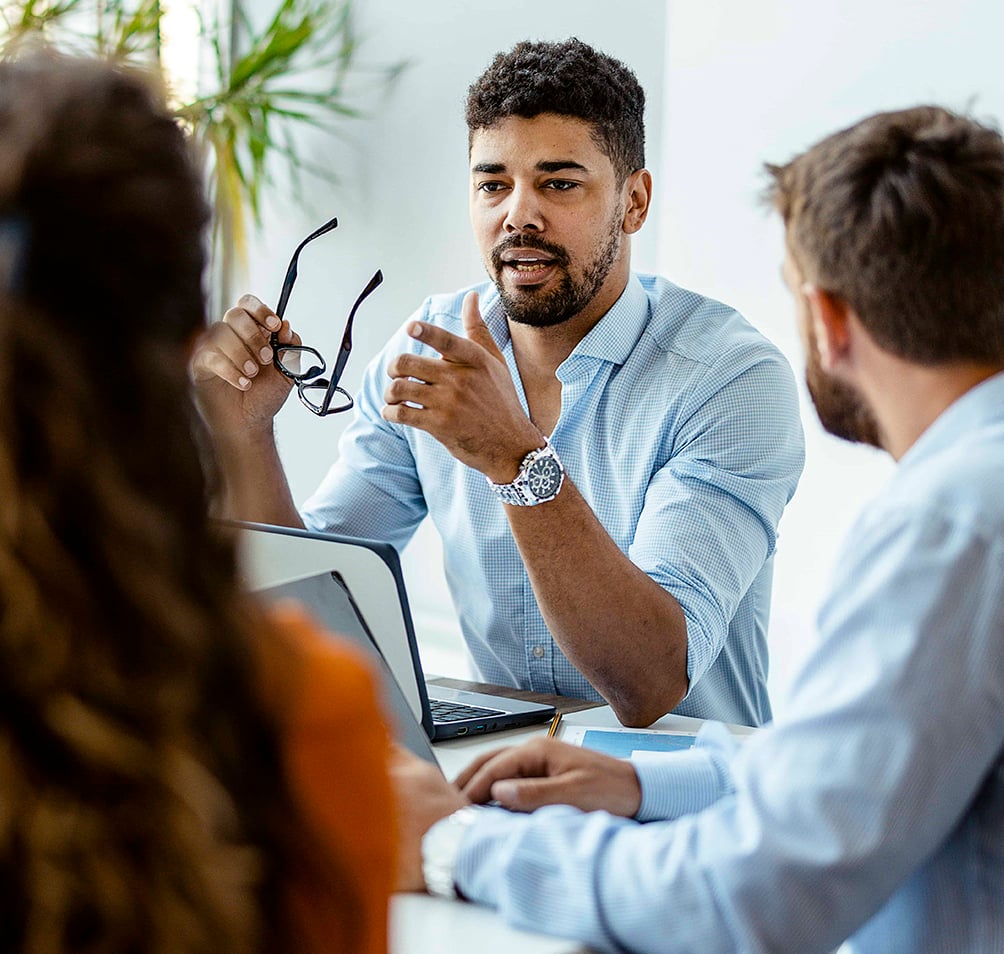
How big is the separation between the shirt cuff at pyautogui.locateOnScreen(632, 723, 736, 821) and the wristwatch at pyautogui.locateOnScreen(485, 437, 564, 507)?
1.50 feet

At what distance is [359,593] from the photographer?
4.46ft

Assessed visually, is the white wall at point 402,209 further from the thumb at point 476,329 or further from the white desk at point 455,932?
the white desk at point 455,932

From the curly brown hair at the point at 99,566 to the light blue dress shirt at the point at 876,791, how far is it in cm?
44

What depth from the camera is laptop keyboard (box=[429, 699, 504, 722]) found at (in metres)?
1.51

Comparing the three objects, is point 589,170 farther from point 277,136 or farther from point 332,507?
point 277,136

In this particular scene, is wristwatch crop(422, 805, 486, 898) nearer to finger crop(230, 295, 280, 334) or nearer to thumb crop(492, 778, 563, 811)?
thumb crop(492, 778, 563, 811)

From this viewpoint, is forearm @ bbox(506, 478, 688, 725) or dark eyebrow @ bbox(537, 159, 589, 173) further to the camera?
dark eyebrow @ bbox(537, 159, 589, 173)

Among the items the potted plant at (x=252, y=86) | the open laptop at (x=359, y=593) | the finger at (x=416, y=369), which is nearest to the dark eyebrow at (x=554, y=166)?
the finger at (x=416, y=369)

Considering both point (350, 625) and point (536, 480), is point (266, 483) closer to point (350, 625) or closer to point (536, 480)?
point (536, 480)

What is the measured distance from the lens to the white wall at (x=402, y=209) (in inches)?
132

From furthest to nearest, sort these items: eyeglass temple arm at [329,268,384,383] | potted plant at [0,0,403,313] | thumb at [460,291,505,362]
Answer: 1. potted plant at [0,0,403,313]
2. eyeglass temple arm at [329,268,384,383]
3. thumb at [460,291,505,362]

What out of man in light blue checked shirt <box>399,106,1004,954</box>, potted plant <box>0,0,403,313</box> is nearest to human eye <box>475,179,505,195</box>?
man in light blue checked shirt <box>399,106,1004,954</box>

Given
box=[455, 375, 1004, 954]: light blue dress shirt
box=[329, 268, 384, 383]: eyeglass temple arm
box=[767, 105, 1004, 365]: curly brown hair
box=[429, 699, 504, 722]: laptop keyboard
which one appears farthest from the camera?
box=[329, 268, 384, 383]: eyeglass temple arm

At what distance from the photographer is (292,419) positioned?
3.92 m
